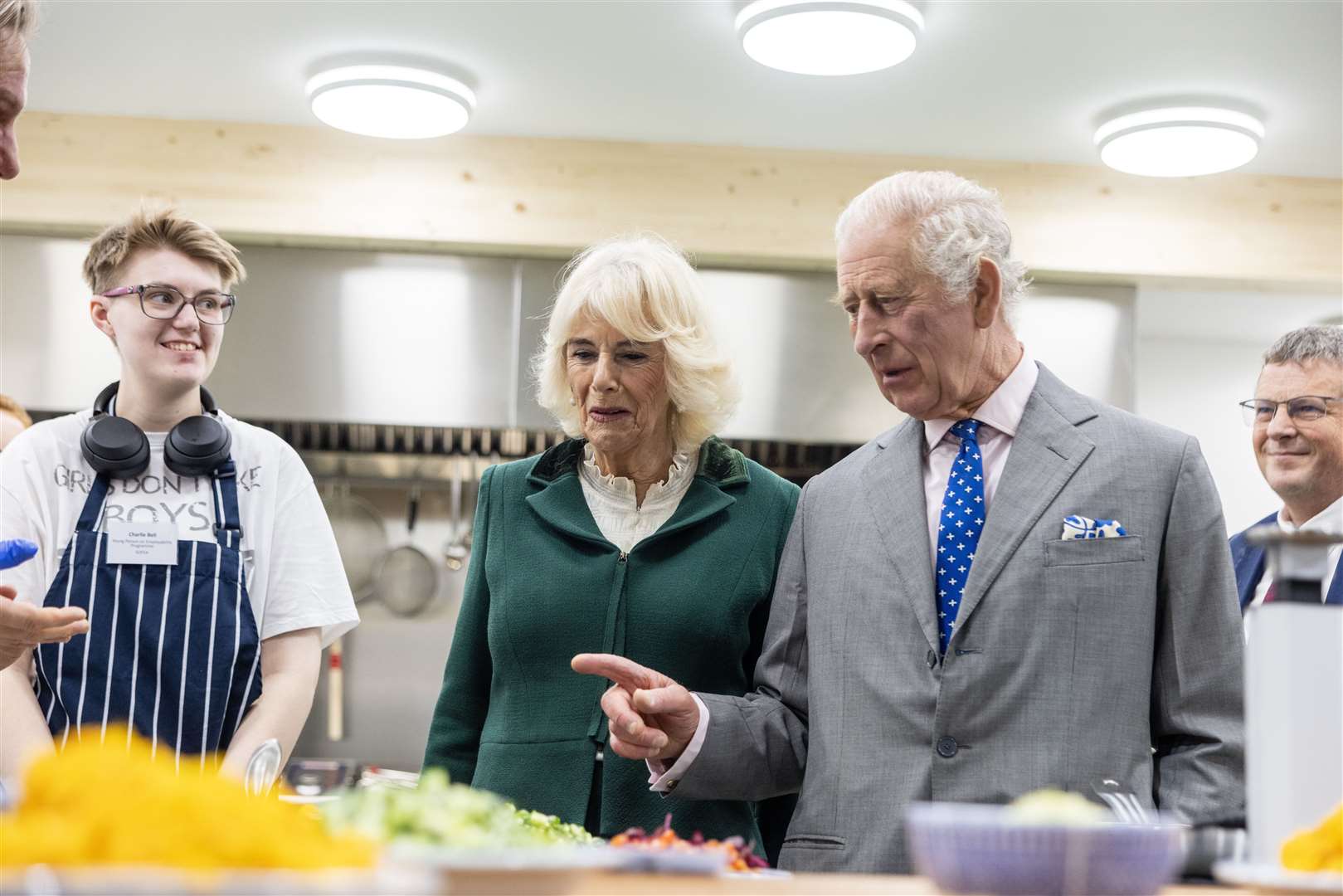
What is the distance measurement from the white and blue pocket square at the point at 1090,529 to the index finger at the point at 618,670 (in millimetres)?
599

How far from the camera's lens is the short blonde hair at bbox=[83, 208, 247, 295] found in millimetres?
2391

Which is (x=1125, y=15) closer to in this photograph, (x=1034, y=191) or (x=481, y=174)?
(x=1034, y=191)

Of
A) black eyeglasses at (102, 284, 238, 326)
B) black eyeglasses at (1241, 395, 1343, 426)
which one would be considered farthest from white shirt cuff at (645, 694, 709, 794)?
black eyeglasses at (1241, 395, 1343, 426)

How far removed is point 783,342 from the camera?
4.95 meters

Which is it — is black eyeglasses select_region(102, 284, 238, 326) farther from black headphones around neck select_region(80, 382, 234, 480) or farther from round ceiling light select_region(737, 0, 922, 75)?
round ceiling light select_region(737, 0, 922, 75)

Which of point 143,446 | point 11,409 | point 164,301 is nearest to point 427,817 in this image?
Answer: point 143,446

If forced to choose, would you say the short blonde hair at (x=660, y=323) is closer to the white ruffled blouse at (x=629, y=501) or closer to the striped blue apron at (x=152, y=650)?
the white ruffled blouse at (x=629, y=501)

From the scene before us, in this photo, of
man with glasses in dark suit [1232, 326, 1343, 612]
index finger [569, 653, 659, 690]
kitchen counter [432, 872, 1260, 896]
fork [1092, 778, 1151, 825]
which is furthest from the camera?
man with glasses in dark suit [1232, 326, 1343, 612]

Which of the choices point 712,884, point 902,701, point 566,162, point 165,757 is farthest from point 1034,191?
point 712,884

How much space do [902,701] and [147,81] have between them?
11.9ft

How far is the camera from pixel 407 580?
5.41 m

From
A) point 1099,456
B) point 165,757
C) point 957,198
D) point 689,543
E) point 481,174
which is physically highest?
point 481,174

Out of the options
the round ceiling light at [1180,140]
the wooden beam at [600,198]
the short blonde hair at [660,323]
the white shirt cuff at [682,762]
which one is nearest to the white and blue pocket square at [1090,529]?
the white shirt cuff at [682,762]

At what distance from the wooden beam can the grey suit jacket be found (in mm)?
3010
